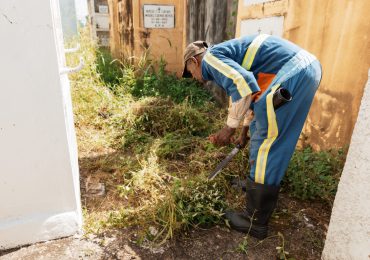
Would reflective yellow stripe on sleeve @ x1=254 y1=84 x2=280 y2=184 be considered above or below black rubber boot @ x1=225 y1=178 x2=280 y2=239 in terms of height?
above

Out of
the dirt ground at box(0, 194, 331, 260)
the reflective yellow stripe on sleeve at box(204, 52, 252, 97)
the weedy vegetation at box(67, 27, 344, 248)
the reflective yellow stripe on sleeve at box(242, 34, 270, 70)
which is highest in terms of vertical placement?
the reflective yellow stripe on sleeve at box(242, 34, 270, 70)

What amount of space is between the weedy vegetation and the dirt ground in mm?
96

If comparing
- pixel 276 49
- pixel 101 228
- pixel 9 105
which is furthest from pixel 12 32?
pixel 276 49

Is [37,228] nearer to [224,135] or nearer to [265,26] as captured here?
[224,135]

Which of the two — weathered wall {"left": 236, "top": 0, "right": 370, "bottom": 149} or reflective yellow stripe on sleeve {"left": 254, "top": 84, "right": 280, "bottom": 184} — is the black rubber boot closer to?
reflective yellow stripe on sleeve {"left": 254, "top": 84, "right": 280, "bottom": 184}

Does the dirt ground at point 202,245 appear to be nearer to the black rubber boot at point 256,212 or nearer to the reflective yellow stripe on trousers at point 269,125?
the black rubber boot at point 256,212

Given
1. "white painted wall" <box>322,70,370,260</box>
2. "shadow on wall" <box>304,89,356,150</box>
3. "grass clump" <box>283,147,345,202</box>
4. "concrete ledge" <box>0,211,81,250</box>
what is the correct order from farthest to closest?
1. "shadow on wall" <box>304,89,356,150</box>
2. "grass clump" <box>283,147,345,202</box>
3. "concrete ledge" <box>0,211,81,250</box>
4. "white painted wall" <box>322,70,370,260</box>

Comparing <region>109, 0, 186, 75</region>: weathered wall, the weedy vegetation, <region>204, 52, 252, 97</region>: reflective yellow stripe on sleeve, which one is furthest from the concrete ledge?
<region>109, 0, 186, 75</region>: weathered wall

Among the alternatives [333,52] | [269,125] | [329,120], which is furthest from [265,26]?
[269,125]

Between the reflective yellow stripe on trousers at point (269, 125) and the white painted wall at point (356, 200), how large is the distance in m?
0.56

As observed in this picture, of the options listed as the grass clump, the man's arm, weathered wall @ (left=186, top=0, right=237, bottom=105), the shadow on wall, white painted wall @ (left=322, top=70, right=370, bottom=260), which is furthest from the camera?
weathered wall @ (left=186, top=0, right=237, bottom=105)

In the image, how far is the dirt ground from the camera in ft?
7.08

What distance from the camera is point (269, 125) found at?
7.00 ft

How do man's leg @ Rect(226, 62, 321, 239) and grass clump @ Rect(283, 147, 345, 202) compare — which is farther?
grass clump @ Rect(283, 147, 345, 202)
